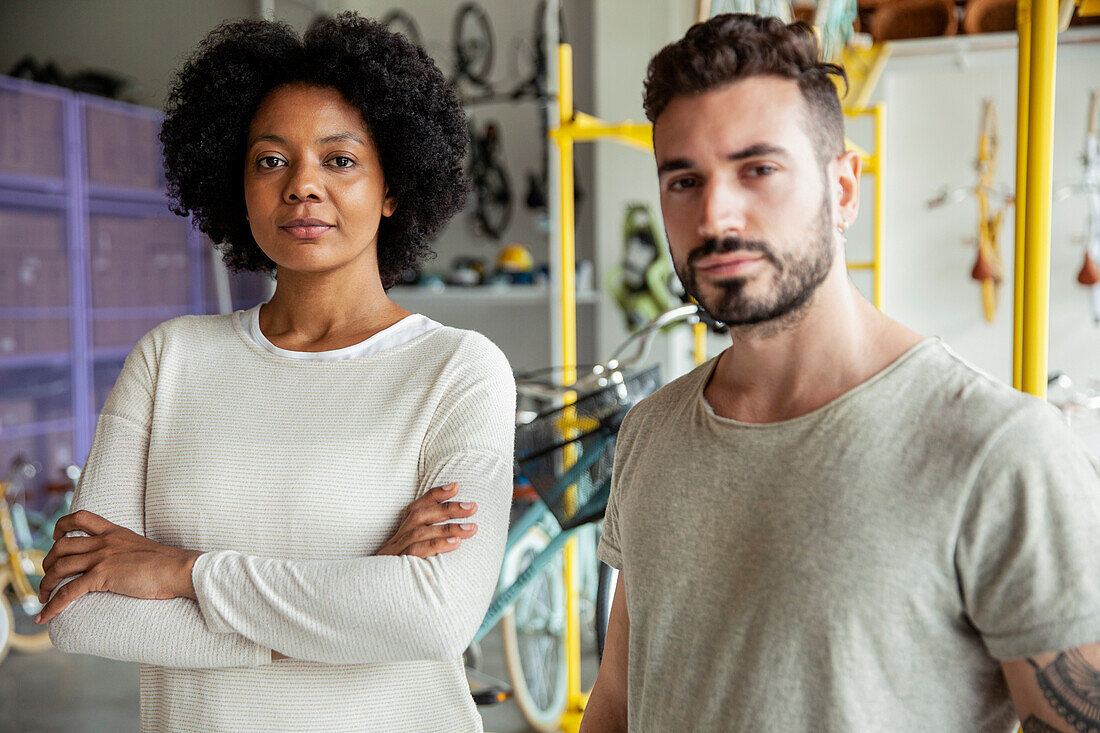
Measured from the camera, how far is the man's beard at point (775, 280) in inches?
35.2

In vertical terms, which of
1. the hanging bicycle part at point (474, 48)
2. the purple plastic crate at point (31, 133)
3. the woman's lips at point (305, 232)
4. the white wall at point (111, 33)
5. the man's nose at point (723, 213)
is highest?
the white wall at point (111, 33)

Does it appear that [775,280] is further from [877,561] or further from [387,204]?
[387,204]

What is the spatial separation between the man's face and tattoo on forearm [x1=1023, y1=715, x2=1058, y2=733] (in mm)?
409

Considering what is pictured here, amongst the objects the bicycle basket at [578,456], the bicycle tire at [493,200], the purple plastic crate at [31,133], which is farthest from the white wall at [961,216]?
the purple plastic crate at [31,133]

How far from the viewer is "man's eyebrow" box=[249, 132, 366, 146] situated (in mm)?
1417

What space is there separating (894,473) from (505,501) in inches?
23.5

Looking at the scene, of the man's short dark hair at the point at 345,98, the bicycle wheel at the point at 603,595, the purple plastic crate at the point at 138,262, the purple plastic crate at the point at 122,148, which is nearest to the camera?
the man's short dark hair at the point at 345,98

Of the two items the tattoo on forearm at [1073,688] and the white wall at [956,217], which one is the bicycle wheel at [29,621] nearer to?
the white wall at [956,217]

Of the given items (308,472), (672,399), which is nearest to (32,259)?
(308,472)

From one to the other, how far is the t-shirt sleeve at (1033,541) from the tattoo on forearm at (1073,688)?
2 centimetres

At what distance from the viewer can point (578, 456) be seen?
7.25 feet

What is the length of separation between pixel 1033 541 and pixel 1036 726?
167 mm

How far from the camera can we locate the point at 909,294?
518 centimetres

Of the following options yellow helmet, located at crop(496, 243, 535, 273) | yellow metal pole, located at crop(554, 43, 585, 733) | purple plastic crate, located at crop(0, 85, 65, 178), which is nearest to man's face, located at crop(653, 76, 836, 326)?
yellow metal pole, located at crop(554, 43, 585, 733)
